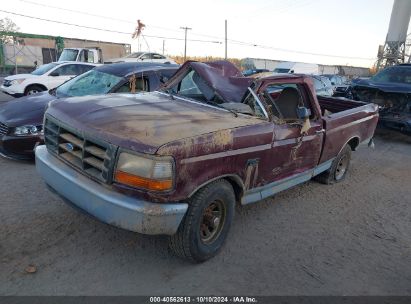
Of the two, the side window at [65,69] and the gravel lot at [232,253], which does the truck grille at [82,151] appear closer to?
the gravel lot at [232,253]

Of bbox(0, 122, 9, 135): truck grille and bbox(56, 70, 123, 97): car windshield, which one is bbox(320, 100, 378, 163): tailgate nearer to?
bbox(56, 70, 123, 97): car windshield

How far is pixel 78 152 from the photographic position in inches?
121

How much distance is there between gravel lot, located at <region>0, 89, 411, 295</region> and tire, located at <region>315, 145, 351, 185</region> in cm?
59

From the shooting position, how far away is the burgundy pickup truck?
2.67 meters

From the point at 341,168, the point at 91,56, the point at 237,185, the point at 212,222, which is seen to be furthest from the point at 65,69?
the point at 212,222

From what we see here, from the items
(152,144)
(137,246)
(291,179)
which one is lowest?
(137,246)

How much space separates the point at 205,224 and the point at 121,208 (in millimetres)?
904

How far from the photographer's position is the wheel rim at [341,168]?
5570 millimetres

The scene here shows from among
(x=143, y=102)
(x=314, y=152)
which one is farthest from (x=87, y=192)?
(x=314, y=152)

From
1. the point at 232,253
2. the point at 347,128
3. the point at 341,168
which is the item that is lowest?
the point at 232,253

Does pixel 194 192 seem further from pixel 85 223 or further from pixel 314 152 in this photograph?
pixel 314 152

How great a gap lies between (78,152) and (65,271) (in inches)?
40.1

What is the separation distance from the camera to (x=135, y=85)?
19.9ft

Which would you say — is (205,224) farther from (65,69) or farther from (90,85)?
(65,69)
